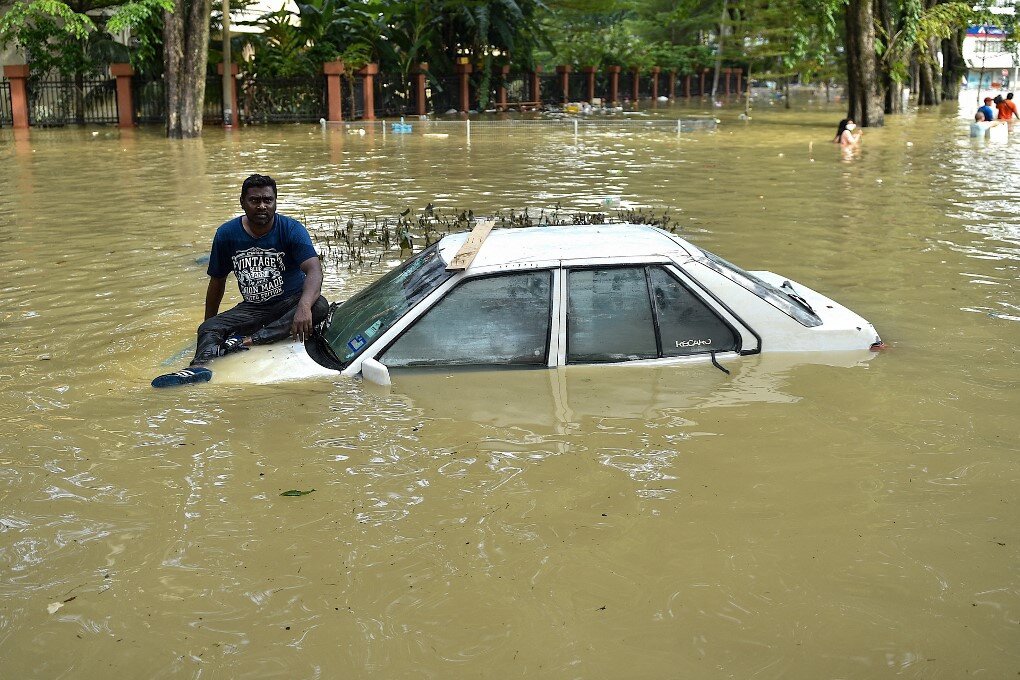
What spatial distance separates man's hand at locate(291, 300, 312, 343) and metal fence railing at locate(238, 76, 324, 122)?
3032cm

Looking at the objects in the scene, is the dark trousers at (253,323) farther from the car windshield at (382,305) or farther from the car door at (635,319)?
the car door at (635,319)

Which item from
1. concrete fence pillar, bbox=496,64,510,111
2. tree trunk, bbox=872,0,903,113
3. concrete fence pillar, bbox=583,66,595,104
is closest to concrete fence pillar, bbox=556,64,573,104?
concrete fence pillar, bbox=583,66,595,104

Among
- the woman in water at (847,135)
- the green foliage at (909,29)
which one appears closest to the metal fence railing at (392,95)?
the green foliage at (909,29)

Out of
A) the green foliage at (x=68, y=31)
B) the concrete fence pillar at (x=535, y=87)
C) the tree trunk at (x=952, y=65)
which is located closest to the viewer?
the green foliage at (x=68, y=31)

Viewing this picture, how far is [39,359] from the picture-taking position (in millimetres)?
8023

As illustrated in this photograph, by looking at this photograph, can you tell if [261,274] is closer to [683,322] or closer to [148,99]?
[683,322]

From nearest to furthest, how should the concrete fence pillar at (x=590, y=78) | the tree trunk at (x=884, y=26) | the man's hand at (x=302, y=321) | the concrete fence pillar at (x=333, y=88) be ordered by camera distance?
the man's hand at (x=302, y=321), the tree trunk at (x=884, y=26), the concrete fence pillar at (x=333, y=88), the concrete fence pillar at (x=590, y=78)

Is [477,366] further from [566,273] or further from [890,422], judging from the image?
[890,422]

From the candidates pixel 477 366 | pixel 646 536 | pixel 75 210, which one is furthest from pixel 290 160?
pixel 646 536

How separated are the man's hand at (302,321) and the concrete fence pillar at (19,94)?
28924 millimetres

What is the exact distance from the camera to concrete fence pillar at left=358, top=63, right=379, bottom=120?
36.6 metres

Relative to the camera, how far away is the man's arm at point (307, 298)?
22.3 ft

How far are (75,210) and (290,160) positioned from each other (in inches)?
318

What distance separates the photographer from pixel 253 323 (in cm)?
720
